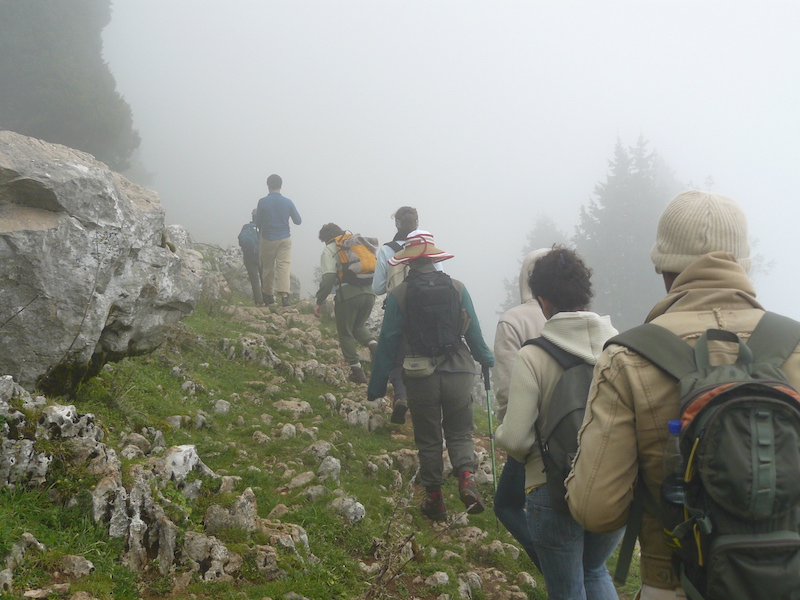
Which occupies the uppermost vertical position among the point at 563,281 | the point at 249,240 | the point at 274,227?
the point at 274,227

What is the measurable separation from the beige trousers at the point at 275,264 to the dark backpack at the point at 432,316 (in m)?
7.37

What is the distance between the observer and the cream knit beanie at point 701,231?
96.5 inches

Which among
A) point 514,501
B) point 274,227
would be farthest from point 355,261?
point 514,501

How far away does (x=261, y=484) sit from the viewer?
5141 millimetres

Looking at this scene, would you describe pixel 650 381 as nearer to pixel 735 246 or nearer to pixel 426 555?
pixel 735 246

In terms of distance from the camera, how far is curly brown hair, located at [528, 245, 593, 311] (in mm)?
3834

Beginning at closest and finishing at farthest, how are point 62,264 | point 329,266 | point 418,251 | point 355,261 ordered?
1. point 62,264
2. point 418,251
3. point 355,261
4. point 329,266

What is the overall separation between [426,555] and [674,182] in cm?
3863

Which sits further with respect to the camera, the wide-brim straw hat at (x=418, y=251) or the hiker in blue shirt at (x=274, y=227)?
the hiker in blue shirt at (x=274, y=227)

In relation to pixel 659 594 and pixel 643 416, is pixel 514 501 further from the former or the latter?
pixel 643 416

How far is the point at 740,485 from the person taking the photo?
177 cm

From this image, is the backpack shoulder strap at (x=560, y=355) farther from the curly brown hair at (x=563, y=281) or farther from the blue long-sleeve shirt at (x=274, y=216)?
the blue long-sleeve shirt at (x=274, y=216)

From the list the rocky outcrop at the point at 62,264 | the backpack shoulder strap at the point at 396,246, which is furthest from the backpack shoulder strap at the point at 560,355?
the backpack shoulder strap at the point at 396,246

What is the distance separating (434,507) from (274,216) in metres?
8.93
